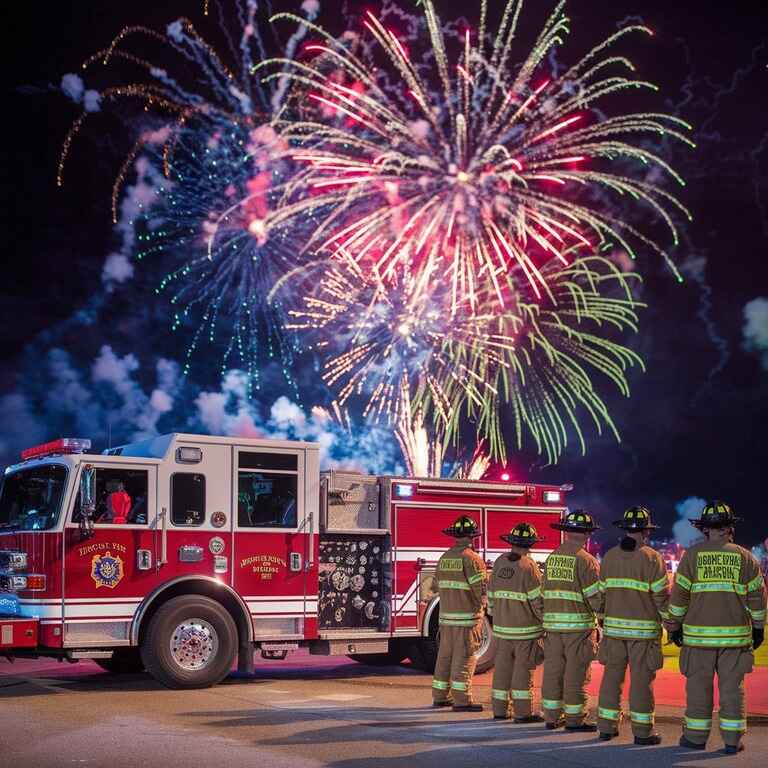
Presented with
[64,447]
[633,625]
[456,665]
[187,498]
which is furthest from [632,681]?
[64,447]

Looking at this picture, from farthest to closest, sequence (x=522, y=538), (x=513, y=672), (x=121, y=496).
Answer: (x=121, y=496) < (x=522, y=538) < (x=513, y=672)

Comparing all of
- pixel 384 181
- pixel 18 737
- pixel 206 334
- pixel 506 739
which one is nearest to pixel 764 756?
pixel 506 739

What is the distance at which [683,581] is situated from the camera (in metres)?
9.39

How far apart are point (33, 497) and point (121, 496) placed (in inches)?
41.8

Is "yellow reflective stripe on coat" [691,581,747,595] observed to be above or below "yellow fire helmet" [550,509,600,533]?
below

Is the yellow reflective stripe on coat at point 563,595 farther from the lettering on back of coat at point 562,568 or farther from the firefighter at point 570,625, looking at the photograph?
the lettering on back of coat at point 562,568

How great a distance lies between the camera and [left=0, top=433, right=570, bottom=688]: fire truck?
1226 centimetres

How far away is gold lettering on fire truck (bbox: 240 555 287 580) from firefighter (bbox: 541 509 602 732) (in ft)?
13.1

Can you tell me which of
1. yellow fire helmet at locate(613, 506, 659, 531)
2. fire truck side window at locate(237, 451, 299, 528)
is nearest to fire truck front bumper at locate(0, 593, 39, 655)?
fire truck side window at locate(237, 451, 299, 528)

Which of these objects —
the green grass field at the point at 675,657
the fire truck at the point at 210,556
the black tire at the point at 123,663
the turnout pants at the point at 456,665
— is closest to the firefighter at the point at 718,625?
the turnout pants at the point at 456,665

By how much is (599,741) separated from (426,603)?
5.32 metres

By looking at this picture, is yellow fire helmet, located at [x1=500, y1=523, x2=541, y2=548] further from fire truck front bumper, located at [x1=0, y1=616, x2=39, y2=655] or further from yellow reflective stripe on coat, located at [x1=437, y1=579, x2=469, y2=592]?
fire truck front bumper, located at [x1=0, y1=616, x2=39, y2=655]

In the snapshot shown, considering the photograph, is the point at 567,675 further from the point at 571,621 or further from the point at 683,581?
the point at 683,581

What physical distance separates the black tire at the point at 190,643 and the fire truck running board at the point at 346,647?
4.29 feet
